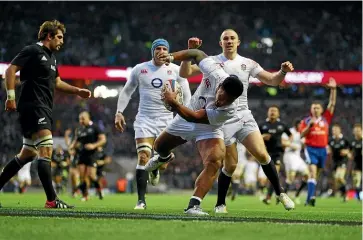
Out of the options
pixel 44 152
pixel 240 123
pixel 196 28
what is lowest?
pixel 44 152

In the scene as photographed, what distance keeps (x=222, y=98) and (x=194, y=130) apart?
0.73 meters

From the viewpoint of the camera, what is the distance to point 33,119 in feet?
34.7

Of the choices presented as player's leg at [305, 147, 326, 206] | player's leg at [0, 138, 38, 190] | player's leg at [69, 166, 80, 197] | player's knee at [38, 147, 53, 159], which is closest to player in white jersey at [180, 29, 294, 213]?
player's knee at [38, 147, 53, 159]

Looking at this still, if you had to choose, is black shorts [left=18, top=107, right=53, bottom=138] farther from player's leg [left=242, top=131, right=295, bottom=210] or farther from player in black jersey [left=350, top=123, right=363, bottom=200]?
player in black jersey [left=350, top=123, right=363, bottom=200]

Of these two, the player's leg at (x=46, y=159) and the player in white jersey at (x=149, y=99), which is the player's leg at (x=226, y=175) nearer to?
the player in white jersey at (x=149, y=99)

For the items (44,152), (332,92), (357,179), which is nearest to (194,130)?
(44,152)

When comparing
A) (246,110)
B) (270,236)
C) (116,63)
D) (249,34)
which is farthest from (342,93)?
(270,236)

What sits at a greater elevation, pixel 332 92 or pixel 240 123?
pixel 332 92

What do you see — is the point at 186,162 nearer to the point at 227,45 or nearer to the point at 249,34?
the point at 249,34

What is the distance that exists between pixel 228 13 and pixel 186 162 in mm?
13291

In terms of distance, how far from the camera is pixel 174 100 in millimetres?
9219

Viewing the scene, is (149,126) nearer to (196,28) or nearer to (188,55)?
(188,55)

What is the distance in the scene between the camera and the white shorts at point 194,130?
968cm

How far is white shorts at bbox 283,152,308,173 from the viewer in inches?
868
